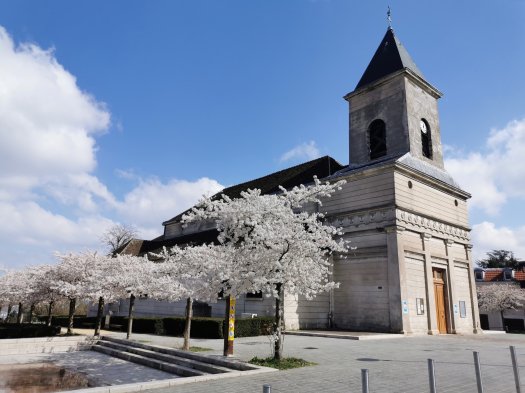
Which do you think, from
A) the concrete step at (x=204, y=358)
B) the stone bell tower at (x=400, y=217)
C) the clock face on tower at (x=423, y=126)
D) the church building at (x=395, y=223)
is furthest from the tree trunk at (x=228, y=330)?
the clock face on tower at (x=423, y=126)

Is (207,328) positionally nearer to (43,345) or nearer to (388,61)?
(43,345)

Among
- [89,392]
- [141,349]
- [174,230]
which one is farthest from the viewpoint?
[174,230]

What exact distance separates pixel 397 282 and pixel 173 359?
11.9 m

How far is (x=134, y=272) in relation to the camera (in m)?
18.3

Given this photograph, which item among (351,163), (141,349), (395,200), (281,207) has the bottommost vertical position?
(141,349)

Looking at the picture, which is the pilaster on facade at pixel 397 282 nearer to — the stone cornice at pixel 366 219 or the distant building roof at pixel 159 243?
the stone cornice at pixel 366 219

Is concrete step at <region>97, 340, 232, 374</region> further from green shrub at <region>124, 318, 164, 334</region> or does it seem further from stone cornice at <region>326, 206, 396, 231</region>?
stone cornice at <region>326, 206, 396, 231</region>

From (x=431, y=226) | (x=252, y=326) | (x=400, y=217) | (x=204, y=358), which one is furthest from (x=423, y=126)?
(x=204, y=358)

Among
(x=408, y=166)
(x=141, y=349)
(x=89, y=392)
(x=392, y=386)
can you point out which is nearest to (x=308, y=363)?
(x=392, y=386)

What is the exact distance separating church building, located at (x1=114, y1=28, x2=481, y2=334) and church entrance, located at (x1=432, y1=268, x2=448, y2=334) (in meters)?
0.06

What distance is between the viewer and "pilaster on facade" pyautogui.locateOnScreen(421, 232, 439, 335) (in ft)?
65.4

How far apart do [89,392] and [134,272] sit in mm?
12142

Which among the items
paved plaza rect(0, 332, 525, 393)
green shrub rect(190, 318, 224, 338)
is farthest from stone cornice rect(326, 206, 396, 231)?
green shrub rect(190, 318, 224, 338)

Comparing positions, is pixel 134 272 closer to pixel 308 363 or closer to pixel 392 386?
pixel 308 363
